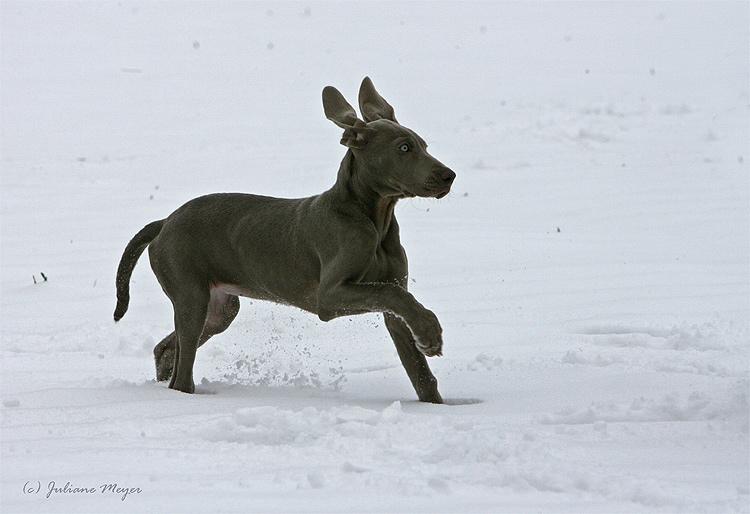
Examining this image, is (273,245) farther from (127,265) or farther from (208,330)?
(127,265)

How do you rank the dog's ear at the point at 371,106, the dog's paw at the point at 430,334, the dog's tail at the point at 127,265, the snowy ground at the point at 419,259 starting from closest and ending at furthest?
the snowy ground at the point at 419,259 < the dog's paw at the point at 430,334 < the dog's ear at the point at 371,106 < the dog's tail at the point at 127,265

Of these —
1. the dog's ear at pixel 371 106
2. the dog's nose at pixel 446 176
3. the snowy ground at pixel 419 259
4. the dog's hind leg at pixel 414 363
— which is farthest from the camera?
the dog's ear at pixel 371 106

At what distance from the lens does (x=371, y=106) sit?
5.67 meters

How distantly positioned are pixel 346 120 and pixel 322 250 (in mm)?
594

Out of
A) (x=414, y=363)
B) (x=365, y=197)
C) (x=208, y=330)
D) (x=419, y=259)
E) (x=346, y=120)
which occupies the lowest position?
(x=208, y=330)

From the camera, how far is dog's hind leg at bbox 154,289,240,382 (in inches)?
237

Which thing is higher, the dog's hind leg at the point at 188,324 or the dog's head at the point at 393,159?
the dog's head at the point at 393,159

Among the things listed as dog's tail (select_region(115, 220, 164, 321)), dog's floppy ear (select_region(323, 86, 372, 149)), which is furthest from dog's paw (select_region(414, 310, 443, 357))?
dog's tail (select_region(115, 220, 164, 321))

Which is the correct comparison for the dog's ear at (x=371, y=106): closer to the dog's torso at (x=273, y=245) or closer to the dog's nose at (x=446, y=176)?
the dog's torso at (x=273, y=245)

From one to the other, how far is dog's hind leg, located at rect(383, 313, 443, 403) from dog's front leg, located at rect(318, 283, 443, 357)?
1.15 ft

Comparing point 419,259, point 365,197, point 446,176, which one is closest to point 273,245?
point 365,197

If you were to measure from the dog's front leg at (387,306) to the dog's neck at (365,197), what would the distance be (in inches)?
13.0

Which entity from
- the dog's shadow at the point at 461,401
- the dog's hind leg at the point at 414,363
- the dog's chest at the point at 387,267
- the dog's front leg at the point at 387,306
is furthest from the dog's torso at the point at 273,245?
the dog's shadow at the point at 461,401

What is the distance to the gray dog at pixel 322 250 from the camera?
5.04m
